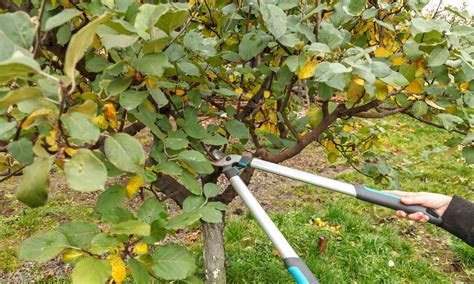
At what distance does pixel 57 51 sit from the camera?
1.42 metres

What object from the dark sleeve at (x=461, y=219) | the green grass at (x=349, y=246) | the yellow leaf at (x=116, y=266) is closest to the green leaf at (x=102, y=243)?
the yellow leaf at (x=116, y=266)

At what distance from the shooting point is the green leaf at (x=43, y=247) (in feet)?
3.25

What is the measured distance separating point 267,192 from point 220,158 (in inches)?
104

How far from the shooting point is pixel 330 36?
1222 millimetres

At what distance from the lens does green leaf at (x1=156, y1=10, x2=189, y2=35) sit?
90 centimetres

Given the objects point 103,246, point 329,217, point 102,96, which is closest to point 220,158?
point 102,96

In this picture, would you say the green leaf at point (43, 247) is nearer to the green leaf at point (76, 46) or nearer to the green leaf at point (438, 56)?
the green leaf at point (76, 46)

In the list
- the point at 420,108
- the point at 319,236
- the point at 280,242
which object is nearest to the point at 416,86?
the point at 420,108

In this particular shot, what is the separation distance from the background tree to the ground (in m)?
1.01

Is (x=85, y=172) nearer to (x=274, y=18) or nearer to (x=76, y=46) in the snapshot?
(x=76, y=46)

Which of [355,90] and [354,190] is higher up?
[355,90]

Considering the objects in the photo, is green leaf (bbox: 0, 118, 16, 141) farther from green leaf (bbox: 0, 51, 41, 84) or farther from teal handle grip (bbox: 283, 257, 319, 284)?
teal handle grip (bbox: 283, 257, 319, 284)

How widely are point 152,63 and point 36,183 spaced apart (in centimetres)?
38

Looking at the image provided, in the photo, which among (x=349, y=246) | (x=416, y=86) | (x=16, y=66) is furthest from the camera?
(x=349, y=246)
